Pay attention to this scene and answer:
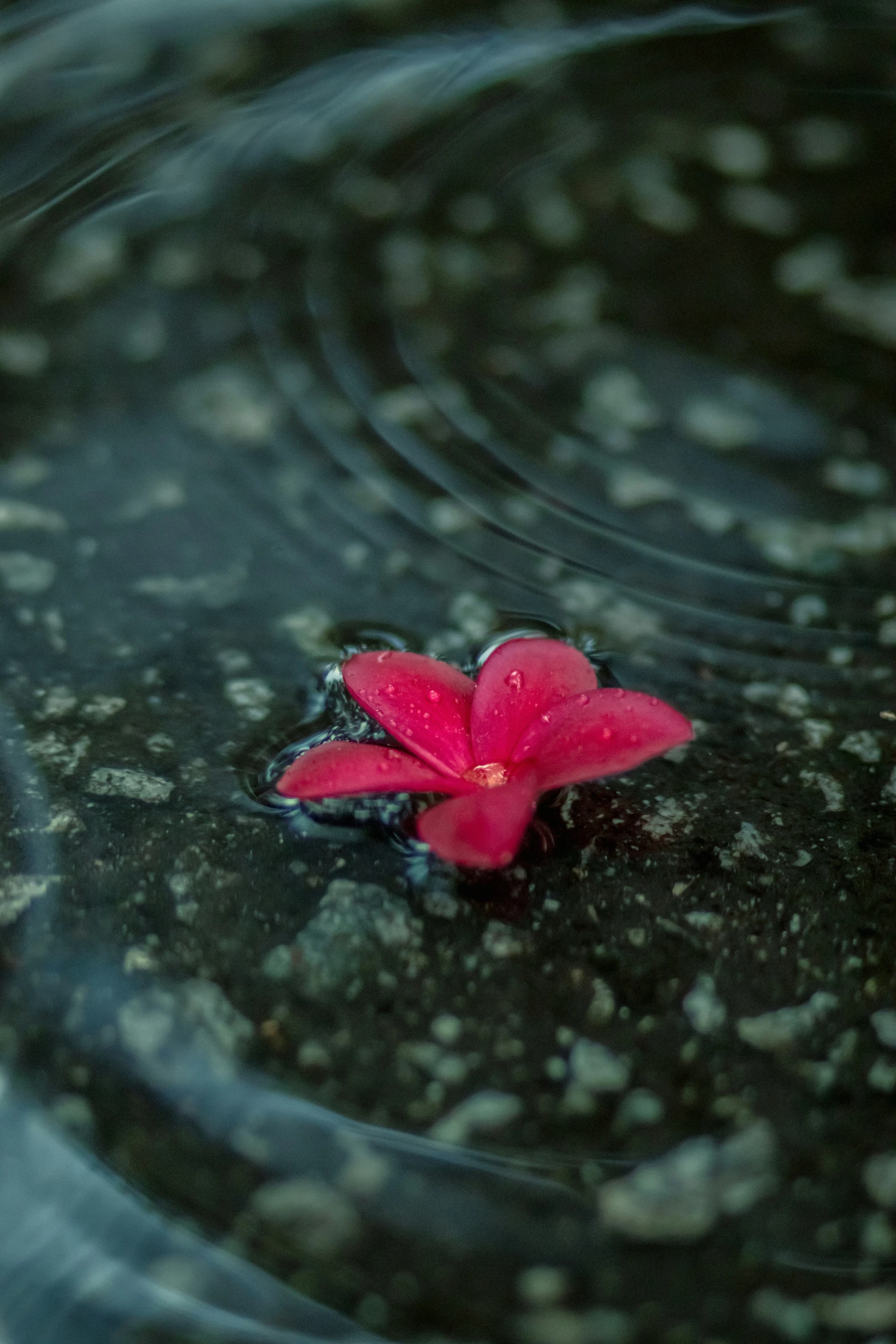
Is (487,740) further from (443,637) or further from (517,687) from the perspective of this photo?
(443,637)

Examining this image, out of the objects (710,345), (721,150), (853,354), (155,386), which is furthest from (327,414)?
(721,150)

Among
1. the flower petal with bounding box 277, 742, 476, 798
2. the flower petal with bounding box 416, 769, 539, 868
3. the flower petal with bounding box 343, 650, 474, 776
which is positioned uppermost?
the flower petal with bounding box 343, 650, 474, 776

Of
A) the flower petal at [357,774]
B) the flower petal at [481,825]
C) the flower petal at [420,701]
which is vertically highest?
the flower petal at [420,701]

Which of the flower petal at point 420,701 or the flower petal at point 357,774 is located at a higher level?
the flower petal at point 420,701

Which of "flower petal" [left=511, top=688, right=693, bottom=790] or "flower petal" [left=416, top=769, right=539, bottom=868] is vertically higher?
"flower petal" [left=511, top=688, right=693, bottom=790]
